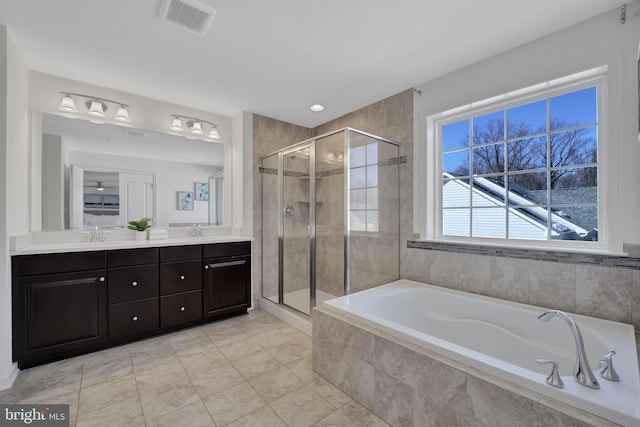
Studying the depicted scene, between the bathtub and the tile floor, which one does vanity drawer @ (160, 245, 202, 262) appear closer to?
the tile floor

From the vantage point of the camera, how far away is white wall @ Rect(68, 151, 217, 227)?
2.69 meters

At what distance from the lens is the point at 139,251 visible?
2.48 meters

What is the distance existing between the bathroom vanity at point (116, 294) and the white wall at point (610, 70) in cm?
291

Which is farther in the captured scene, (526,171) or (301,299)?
(301,299)

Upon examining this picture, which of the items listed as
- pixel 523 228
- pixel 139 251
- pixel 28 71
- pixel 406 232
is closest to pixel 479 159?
pixel 523 228

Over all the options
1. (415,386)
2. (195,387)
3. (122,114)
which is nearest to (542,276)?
(415,386)

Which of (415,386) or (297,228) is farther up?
(297,228)

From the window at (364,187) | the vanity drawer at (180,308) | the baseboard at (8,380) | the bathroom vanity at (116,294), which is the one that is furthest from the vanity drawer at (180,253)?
the window at (364,187)

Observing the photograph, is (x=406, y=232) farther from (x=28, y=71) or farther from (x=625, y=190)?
(x=28, y=71)

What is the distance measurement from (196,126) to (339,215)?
1.99m

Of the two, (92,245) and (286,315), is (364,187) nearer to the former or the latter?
(286,315)

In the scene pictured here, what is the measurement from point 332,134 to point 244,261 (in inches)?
66.6

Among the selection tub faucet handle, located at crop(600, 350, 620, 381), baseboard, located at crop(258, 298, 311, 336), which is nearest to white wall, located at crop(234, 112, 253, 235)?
baseboard, located at crop(258, 298, 311, 336)

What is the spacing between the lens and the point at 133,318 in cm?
244
